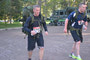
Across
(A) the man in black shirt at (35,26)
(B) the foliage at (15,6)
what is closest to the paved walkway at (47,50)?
(A) the man in black shirt at (35,26)

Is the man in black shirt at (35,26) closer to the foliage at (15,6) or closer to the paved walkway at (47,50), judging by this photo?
the paved walkway at (47,50)

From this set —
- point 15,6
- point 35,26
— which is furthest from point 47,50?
point 15,6

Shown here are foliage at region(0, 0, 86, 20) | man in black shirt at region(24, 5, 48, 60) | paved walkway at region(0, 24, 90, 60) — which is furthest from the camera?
foliage at region(0, 0, 86, 20)

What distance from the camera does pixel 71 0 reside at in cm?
4209

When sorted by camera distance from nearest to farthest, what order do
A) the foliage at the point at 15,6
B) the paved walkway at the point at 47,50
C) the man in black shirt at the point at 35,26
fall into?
the man in black shirt at the point at 35,26 → the paved walkway at the point at 47,50 → the foliage at the point at 15,6

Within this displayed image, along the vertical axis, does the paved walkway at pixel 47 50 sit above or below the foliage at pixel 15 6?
below

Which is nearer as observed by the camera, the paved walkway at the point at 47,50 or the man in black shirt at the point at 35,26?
the man in black shirt at the point at 35,26

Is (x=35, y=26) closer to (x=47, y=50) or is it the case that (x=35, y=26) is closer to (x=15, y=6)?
(x=47, y=50)

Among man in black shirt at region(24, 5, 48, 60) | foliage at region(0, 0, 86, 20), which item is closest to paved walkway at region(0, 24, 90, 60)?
man in black shirt at region(24, 5, 48, 60)

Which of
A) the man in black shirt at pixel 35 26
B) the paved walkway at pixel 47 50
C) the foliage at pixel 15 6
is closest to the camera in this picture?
the man in black shirt at pixel 35 26

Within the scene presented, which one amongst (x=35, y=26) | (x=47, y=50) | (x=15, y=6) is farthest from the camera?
(x=15, y=6)

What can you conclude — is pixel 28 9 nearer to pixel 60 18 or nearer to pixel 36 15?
pixel 36 15

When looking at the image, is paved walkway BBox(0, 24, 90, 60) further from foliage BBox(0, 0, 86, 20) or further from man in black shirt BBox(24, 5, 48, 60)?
foliage BBox(0, 0, 86, 20)

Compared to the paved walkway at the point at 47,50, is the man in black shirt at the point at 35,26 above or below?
above
